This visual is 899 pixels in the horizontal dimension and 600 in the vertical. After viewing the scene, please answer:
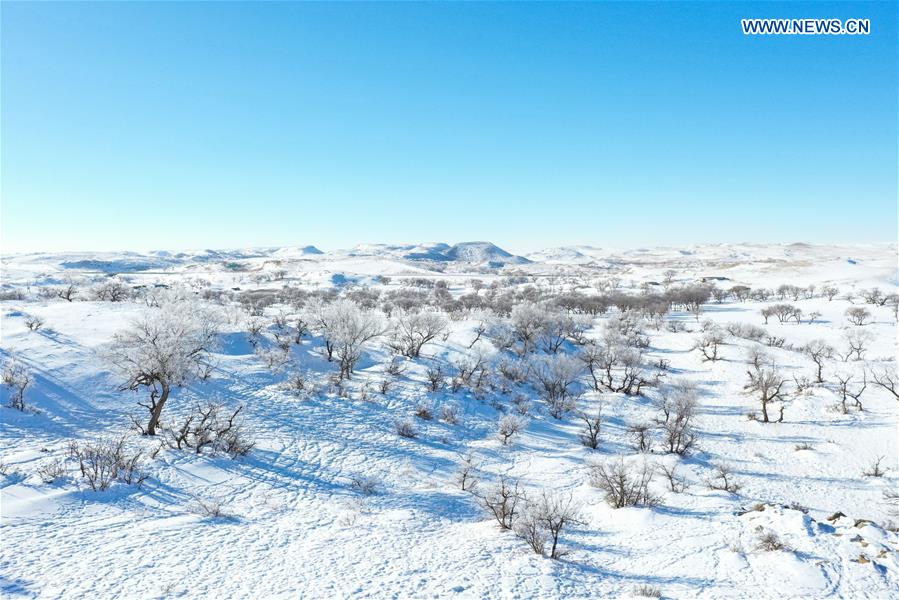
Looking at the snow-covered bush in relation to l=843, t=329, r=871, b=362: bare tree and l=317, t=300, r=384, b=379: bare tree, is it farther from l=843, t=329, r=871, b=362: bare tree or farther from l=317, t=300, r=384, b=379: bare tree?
l=843, t=329, r=871, b=362: bare tree

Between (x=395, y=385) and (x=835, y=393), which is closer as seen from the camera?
(x=395, y=385)

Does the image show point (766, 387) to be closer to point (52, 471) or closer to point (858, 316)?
point (52, 471)

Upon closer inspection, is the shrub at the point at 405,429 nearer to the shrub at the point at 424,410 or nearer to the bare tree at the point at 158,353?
the shrub at the point at 424,410

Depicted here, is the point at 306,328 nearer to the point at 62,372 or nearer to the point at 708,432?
the point at 62,372

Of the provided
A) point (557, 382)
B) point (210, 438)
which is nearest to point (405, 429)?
point (210, 438)

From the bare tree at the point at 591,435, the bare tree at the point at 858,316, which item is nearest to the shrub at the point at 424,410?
the bare tree at the point at 591,435

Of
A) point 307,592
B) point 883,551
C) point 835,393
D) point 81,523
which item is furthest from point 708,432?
point 81,523
